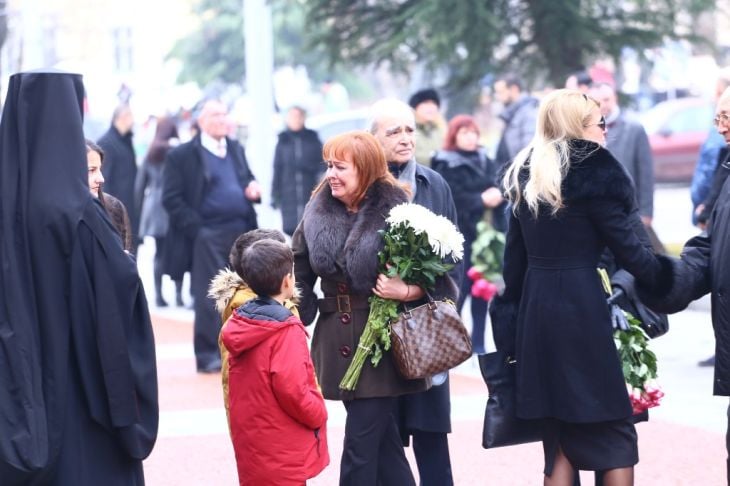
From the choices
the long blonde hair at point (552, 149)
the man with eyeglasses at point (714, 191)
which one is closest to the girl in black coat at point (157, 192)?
the man with eyeglasses at point (714, 191)

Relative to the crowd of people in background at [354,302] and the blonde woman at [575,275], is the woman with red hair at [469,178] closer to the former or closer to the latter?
the crowd of people in background at [354,302]

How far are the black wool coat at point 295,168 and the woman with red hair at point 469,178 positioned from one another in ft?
14.6

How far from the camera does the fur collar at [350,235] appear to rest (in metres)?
5.57

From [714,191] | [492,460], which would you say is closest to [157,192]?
[714,191]

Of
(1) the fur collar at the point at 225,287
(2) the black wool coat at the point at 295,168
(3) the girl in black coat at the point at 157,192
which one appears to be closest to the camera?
(1) the fur collar at the point at 225,287

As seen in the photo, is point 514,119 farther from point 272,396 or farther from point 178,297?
point 272,396

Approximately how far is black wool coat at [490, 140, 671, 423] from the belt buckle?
0.72m

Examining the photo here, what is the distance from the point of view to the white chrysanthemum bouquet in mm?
5535

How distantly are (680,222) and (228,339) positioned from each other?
60.1 feet

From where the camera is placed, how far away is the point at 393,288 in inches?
220

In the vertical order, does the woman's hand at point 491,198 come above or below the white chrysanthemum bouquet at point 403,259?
below

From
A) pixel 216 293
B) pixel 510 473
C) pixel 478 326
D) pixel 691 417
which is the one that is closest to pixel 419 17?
pixel 478 326

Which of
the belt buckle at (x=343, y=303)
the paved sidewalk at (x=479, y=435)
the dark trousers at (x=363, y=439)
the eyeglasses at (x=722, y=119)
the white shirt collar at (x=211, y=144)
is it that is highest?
the eyeglasses at (x=722, y=119)

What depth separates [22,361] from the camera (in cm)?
450
